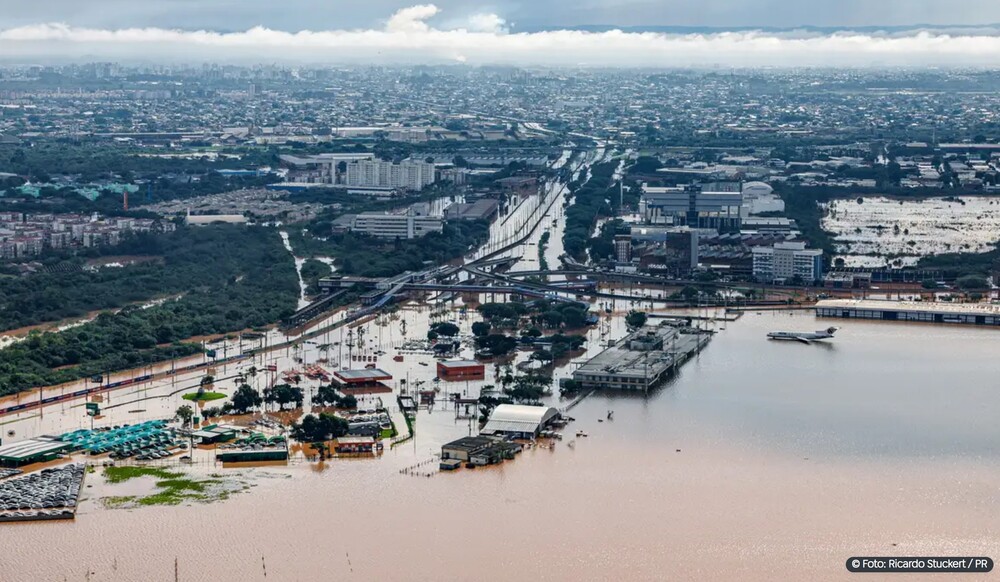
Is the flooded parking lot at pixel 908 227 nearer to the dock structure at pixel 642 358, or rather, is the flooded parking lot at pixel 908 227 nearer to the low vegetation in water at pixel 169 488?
the dock structure at pixel 642 358

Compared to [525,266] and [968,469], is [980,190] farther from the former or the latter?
[968,469]

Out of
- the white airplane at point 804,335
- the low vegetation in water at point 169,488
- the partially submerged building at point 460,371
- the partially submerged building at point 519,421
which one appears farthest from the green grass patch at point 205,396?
the white airplane at point 804,335

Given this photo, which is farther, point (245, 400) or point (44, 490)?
point (245, 400)

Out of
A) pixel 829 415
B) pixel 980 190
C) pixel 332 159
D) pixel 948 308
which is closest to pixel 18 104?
pixel 332 159

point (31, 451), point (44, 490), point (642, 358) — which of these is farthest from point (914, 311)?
point (44, 490)

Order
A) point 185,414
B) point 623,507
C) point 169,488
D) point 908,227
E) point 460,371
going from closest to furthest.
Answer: point 623,507
point 169,488
point 185,414
point 460,371
point 908,227

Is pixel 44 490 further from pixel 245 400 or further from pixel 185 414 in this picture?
pixel 245 400

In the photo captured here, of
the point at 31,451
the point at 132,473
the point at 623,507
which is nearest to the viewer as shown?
the point at 623,507
